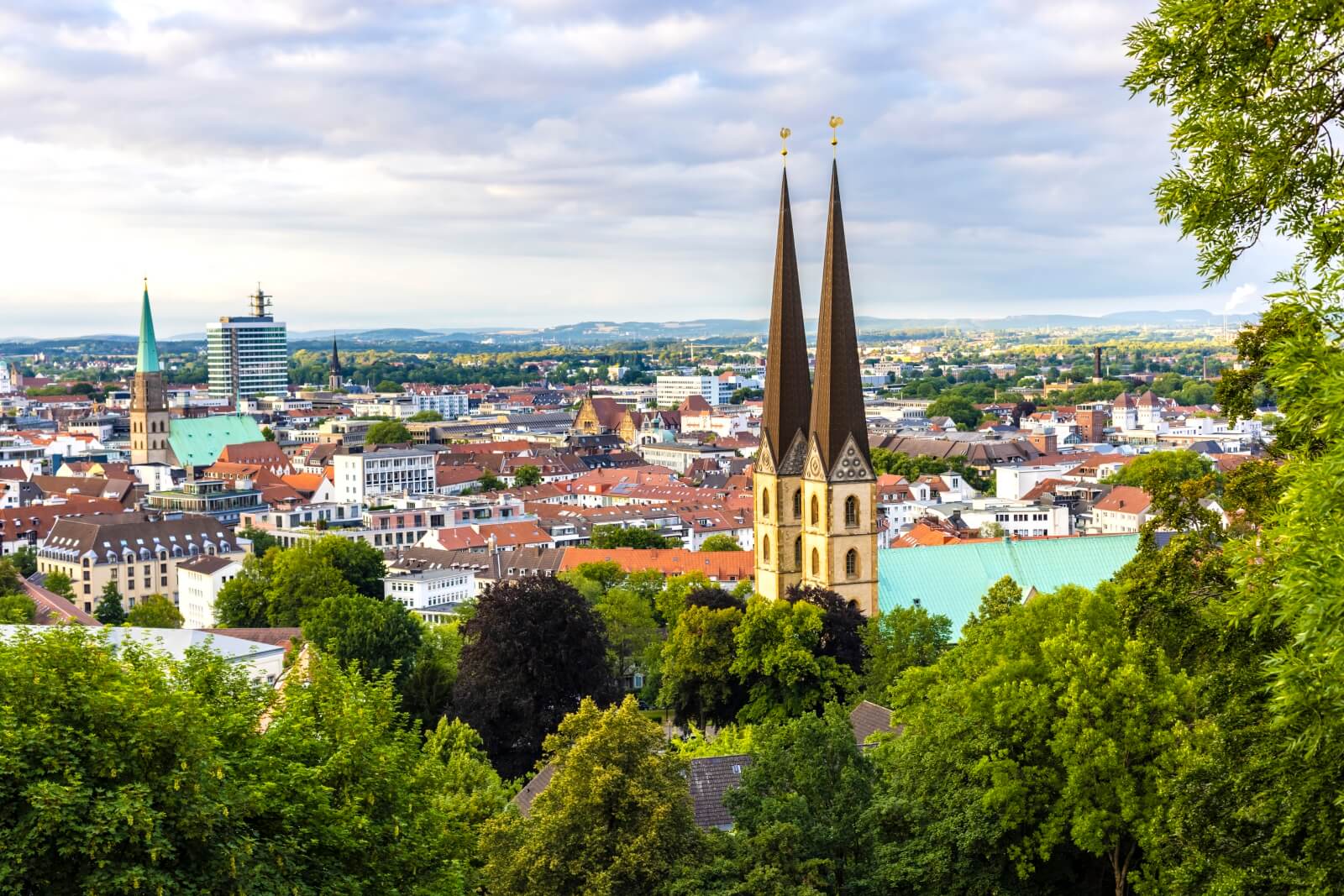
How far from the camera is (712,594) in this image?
200 ft

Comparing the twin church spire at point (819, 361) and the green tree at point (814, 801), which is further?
the twin church spire at point (819, 361)

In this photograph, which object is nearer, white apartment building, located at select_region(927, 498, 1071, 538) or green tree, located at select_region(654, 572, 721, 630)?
green tree, located at select_region(654, 572, 721, 630)

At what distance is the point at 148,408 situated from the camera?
6821 inches

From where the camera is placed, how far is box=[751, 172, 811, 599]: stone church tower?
6353 centimetres

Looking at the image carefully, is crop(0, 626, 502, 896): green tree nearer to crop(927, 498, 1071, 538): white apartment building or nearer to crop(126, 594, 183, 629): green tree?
crop(126, 594, 183, 629): green tree

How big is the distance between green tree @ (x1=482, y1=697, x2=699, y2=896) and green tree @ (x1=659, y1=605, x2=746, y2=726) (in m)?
27.3

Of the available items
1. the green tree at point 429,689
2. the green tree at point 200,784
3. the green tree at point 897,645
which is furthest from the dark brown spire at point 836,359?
the green tree at point 200,784

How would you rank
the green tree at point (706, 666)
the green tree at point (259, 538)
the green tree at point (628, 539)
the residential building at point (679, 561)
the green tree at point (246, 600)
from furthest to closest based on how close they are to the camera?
the green tree at point (259, 538) < the green tree at point (628, 539) < the residential building at point (679, 561) < the green tree at point (246, 600) < the green tree at point (706, 666)

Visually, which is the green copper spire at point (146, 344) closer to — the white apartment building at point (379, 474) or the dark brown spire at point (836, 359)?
the white apartment building at point (379, 474)

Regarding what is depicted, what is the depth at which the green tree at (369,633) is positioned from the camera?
63.2 metres

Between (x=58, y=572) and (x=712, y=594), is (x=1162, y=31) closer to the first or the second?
(x=712, y=594)

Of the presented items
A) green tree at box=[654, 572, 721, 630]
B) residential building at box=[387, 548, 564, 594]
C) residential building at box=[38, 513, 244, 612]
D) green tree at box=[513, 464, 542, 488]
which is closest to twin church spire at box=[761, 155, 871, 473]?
green tree at box=[654, 572, 721, 630]

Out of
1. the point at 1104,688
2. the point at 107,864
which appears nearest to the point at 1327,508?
the point at 107,864

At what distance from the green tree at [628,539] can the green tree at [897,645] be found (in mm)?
47473
